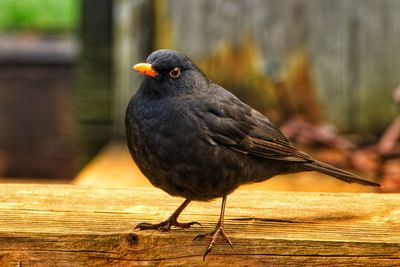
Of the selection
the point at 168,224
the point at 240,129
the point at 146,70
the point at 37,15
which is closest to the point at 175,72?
the point at 146,70

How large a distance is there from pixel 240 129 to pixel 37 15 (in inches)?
258

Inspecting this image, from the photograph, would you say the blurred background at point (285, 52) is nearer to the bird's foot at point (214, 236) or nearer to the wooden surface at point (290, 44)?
the wooden surface at point (290, 44)

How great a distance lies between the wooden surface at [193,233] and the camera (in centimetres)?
261

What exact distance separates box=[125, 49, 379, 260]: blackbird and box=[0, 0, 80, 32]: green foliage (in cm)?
578

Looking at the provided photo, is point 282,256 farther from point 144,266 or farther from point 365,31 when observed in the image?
point 365,31

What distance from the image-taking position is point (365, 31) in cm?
476

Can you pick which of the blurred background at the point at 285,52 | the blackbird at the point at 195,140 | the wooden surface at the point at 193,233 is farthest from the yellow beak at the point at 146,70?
the blurred background at the point at 285,52

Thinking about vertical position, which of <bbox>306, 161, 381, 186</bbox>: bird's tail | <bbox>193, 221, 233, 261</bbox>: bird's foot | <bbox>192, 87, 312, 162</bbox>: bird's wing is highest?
<bbox>192, 87, 312, 162</bbox>: bird's wing

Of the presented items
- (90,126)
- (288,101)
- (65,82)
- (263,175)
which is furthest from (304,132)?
(65,82)

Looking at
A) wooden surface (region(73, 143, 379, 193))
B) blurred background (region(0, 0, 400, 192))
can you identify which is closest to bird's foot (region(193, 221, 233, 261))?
wooden surface (region(73, 143, 379, 193))

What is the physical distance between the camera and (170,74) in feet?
11.1

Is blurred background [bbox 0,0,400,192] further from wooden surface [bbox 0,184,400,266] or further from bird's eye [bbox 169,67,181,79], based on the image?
wooden surface [bbox 0,184,400,266]

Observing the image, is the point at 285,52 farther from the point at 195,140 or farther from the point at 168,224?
the point at 168,224

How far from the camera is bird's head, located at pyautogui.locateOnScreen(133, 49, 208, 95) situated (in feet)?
10.9
